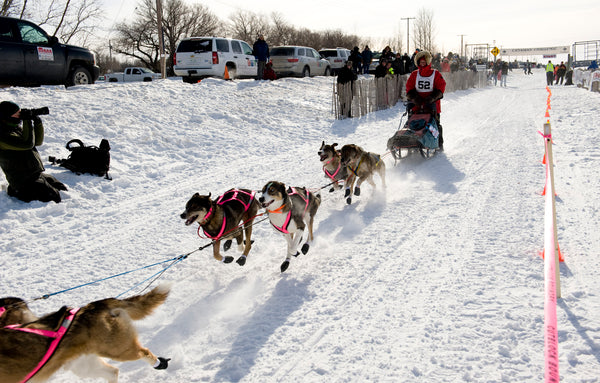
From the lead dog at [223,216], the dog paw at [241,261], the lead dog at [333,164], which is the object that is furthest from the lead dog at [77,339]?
the lead dog at [333,164]

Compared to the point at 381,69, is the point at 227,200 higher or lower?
lower

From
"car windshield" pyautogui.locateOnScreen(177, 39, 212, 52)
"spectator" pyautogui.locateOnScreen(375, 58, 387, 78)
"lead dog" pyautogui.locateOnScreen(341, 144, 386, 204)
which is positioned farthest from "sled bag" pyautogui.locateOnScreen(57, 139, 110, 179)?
"spectator" pyautogui.locateOnScreen(375, 58, 387, 78)

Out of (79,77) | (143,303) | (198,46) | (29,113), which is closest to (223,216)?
(143,303)

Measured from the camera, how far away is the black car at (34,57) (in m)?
9.85

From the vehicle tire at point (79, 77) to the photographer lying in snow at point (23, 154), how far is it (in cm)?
676

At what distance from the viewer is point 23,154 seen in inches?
232

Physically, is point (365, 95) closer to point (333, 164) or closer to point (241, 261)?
point (333, 164)

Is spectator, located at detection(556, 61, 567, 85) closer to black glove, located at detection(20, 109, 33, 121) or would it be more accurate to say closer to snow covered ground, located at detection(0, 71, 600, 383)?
snow covered ground, located at detection(0, 71, 600, 383)

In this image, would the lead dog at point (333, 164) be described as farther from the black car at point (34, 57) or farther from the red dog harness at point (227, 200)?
the black car at point (34, 57)

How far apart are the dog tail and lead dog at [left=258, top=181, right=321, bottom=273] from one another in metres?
1.57

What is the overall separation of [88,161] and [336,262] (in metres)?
5.12

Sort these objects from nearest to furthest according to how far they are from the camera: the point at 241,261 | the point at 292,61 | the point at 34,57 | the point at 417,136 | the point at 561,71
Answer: the point at 241,261 < the point at 417,136 < the point at 34,57 < the point at 292,61 < the point at 561,71

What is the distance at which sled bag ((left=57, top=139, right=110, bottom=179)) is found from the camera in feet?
23.7

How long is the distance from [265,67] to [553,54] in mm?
99116
